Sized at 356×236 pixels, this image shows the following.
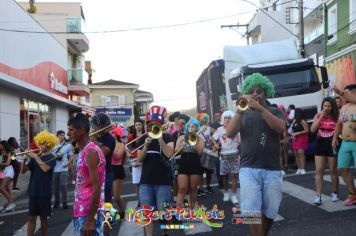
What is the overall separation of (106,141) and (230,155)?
310cm

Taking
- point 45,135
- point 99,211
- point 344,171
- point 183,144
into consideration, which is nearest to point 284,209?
point 344,171

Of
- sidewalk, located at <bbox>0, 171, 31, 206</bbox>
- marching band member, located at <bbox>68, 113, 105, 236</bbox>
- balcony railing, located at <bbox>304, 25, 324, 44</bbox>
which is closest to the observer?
marching band member, located at <bbox>68, 113, 105, 236</bbox>

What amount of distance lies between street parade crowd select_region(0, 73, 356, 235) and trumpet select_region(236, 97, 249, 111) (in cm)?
1

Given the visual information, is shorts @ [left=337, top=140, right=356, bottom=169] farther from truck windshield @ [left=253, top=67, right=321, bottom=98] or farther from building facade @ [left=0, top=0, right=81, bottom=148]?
building facade @ [left=0, top=0, right=81, bottom=148]

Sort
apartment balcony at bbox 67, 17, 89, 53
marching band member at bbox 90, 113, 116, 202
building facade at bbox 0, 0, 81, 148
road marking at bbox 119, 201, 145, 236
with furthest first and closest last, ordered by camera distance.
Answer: apartment balcony at bbox 67, 17, 89, 53 < building facade at bbox 0, 0, 81, 148 < road marking at bbox 119, 201, 145, 236 < marching band member at bbox 90, 113, 116, 202

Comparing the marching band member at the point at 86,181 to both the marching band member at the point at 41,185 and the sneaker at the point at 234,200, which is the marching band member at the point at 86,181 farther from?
the sneaker at the point at 234,200

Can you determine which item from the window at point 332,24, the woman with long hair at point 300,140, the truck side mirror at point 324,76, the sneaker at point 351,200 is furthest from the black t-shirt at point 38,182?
the window at point 332,24

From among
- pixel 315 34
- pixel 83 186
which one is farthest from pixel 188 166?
pixel 315 34

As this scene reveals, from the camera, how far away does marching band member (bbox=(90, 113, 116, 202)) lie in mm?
5426

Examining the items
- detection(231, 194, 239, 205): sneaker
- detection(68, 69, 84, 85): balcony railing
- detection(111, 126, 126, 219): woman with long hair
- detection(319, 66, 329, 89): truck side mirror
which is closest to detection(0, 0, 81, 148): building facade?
detection(68, 69, 84, 85): balcony railing

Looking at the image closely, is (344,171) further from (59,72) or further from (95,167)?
(59,72)

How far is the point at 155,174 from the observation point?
19.9 feet

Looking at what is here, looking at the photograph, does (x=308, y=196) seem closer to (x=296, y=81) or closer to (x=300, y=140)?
(x=300, y=140)

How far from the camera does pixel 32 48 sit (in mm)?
21531
